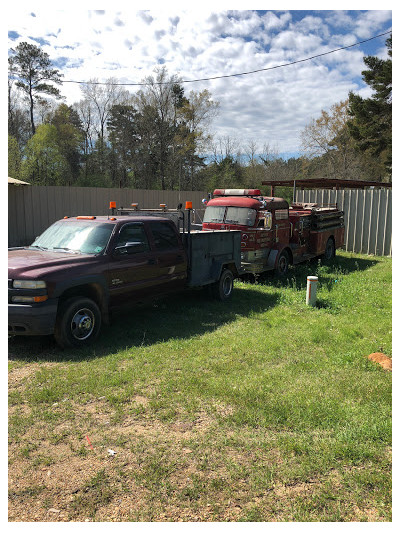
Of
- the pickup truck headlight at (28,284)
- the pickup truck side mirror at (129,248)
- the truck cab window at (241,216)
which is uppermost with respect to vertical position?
the truck cab window at (241,216)

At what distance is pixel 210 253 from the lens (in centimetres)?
852

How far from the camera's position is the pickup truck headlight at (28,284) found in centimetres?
530

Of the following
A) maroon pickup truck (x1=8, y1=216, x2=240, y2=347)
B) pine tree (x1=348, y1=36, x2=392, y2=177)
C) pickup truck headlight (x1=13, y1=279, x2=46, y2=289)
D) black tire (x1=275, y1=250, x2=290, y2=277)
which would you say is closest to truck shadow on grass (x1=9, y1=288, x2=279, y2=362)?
maroon pickup truck (x1=8, y1=216, x2=240, y2=347)

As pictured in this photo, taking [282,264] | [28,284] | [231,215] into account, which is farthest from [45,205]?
[28,284]

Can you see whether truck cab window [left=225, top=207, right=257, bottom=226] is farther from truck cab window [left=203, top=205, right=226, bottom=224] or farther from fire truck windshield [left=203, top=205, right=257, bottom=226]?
truck cab window [left=203, top=205, right=226, bottom=224]

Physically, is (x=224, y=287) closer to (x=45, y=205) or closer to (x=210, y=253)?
(x=210, y=253)

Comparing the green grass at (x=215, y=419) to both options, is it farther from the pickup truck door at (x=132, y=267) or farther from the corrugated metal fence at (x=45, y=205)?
the corrugated metal fence at (x=45, y=205)

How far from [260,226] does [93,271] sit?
20.0ft

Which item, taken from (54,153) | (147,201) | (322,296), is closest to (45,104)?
(54,153)

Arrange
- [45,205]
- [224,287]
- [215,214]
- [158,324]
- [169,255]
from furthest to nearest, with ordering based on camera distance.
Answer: [45,205]
[215,214]
[224,287]
[169,255]
[158,324]

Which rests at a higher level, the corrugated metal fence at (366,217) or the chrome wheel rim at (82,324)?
the corrugated metal fence at (366,217)

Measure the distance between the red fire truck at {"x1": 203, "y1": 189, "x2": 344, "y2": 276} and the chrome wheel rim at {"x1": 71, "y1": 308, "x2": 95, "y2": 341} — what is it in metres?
4.87

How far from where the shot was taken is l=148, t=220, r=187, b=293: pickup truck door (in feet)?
23.7

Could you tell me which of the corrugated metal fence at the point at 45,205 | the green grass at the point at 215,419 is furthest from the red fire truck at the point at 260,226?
the corrugated metal fence at the point at 45,205
